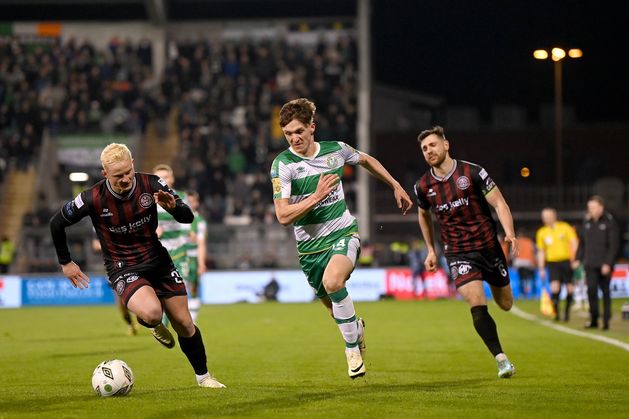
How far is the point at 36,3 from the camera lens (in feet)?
148

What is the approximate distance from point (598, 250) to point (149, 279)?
1083 cm

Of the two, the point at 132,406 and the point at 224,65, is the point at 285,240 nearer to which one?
the point at 224,65

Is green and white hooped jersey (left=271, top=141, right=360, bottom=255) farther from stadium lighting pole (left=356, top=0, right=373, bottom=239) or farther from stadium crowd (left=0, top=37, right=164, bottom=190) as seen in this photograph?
stadium crowd (left=0, top=37, right=164, bottom=190)

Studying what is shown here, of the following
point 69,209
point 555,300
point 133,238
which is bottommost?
point 555,300

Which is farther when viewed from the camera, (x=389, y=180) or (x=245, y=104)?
(x=245, y=104)

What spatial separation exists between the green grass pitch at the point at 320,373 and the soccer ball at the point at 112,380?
122 millimetres

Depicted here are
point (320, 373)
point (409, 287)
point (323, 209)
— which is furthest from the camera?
point (409, 287)

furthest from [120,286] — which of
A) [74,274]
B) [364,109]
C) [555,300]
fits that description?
[364,109]

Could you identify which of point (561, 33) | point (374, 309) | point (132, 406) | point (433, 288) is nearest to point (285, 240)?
point (433, 288)

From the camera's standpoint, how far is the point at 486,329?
419 inches

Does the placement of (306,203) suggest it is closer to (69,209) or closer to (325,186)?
(325,186)

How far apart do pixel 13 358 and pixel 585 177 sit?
40.3 metres

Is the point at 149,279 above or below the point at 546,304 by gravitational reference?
above

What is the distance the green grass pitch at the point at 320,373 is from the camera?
8234 millimetres
